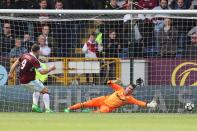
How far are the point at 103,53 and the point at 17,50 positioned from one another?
7.47 ft

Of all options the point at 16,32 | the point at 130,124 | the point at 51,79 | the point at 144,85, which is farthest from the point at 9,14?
the point at 130,124

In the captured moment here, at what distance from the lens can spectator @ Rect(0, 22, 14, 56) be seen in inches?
715

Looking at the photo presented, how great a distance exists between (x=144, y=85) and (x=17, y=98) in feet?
10.7

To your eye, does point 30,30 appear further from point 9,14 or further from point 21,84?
point 21,84

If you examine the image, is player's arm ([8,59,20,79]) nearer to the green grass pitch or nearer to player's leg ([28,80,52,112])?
player's leg ([28,80,52,112])

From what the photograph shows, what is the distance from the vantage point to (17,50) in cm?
1803

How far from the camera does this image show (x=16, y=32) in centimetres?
1847

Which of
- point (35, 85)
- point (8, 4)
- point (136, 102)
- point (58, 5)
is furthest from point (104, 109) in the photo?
point (8, 4)

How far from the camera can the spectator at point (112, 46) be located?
1811 cm

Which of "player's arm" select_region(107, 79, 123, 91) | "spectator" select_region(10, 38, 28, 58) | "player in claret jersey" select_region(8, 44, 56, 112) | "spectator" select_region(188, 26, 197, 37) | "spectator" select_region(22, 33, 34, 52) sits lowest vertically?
"player's arm" select_region(107, 79, 123, 91)

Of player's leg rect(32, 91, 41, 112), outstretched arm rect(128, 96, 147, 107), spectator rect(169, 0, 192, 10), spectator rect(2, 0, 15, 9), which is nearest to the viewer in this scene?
player's leg rect(32, 91, 41, 112)

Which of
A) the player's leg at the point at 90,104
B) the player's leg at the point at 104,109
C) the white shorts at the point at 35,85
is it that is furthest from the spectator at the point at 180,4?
the white shorts at the point at 35,85

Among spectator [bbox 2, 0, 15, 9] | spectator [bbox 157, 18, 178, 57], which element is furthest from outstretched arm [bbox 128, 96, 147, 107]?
spectator [bbox 2, 0, 15, 9]

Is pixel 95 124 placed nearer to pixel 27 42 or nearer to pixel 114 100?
pixel 114 100
